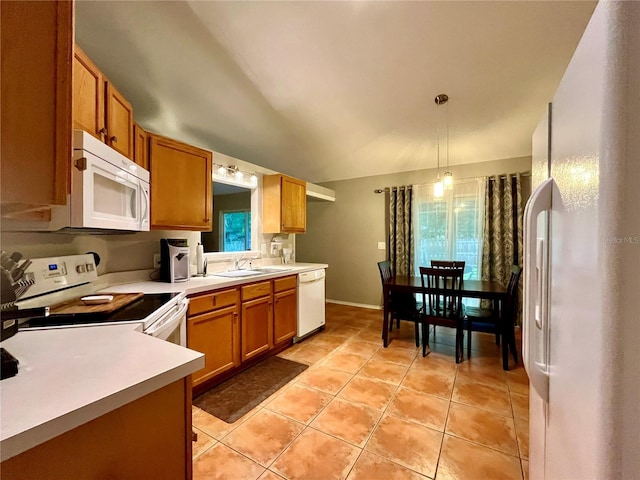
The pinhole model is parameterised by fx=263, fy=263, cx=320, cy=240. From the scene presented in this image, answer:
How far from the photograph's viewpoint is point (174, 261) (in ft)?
7.15

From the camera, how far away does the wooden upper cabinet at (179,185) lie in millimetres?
2092

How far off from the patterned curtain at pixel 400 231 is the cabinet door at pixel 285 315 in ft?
6.49

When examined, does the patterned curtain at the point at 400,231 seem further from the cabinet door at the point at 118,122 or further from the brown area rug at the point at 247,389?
the cabinet door at the point at 118,122

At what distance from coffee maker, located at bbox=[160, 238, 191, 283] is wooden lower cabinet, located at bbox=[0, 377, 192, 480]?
154 cm

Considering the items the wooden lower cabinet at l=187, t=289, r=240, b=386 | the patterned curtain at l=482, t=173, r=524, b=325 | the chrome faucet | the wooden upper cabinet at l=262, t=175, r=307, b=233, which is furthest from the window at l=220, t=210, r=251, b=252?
the patterned curtain at l=482, t=173, r=524, b=325

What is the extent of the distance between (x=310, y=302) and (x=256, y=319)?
0.91 meters

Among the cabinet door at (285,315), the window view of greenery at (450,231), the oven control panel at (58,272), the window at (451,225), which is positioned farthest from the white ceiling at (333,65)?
the cabinet door at (285,315)

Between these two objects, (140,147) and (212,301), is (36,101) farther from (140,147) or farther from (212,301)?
(212,301)

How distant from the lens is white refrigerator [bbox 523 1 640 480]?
0.43 metres

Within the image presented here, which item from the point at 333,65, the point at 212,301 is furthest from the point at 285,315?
the point at 333,65

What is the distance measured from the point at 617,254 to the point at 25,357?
1482 millimetres

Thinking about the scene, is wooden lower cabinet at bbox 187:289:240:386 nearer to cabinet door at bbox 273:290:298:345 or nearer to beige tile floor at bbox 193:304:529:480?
beige tile floor at bbox 193:304:529:480

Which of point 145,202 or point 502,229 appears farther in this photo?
point 502,229

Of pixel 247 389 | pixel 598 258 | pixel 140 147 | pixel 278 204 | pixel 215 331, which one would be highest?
pixel 140 147
